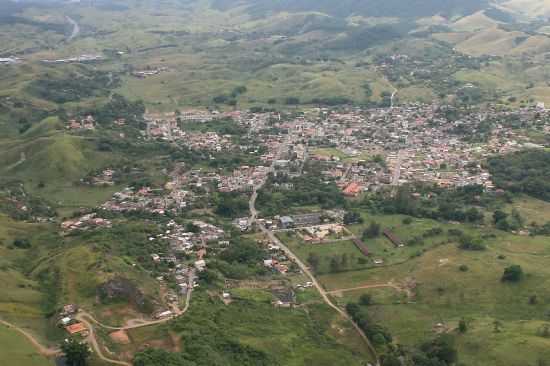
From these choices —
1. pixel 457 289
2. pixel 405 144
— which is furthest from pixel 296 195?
pixel 405 144

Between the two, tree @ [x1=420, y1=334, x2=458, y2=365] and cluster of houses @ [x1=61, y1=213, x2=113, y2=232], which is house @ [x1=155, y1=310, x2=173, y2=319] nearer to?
tree @ [x1=420, y1=334, x2=458, y2=365]

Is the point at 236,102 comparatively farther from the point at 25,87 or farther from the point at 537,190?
the point at 537,190

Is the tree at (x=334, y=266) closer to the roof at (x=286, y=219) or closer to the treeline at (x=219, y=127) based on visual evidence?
the roof at (x=286, y=219)

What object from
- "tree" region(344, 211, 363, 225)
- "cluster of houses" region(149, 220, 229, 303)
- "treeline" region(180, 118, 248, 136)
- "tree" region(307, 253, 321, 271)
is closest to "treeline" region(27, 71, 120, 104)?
"treeline" region(180, 118, 248, 136)

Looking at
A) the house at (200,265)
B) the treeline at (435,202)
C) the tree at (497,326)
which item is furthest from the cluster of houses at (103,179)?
the tree at (497,326)

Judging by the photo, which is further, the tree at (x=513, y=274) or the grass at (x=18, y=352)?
the tree at (x=513, y=274)

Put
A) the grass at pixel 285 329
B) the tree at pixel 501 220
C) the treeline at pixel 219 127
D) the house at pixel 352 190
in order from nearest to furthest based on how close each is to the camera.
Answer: the grass at pixel 285 329 < the tree at pixel 501 220 < the house at pixel 352 190 < the treeline at pixel 219 127

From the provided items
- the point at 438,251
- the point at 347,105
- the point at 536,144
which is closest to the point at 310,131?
the point at 347,105
